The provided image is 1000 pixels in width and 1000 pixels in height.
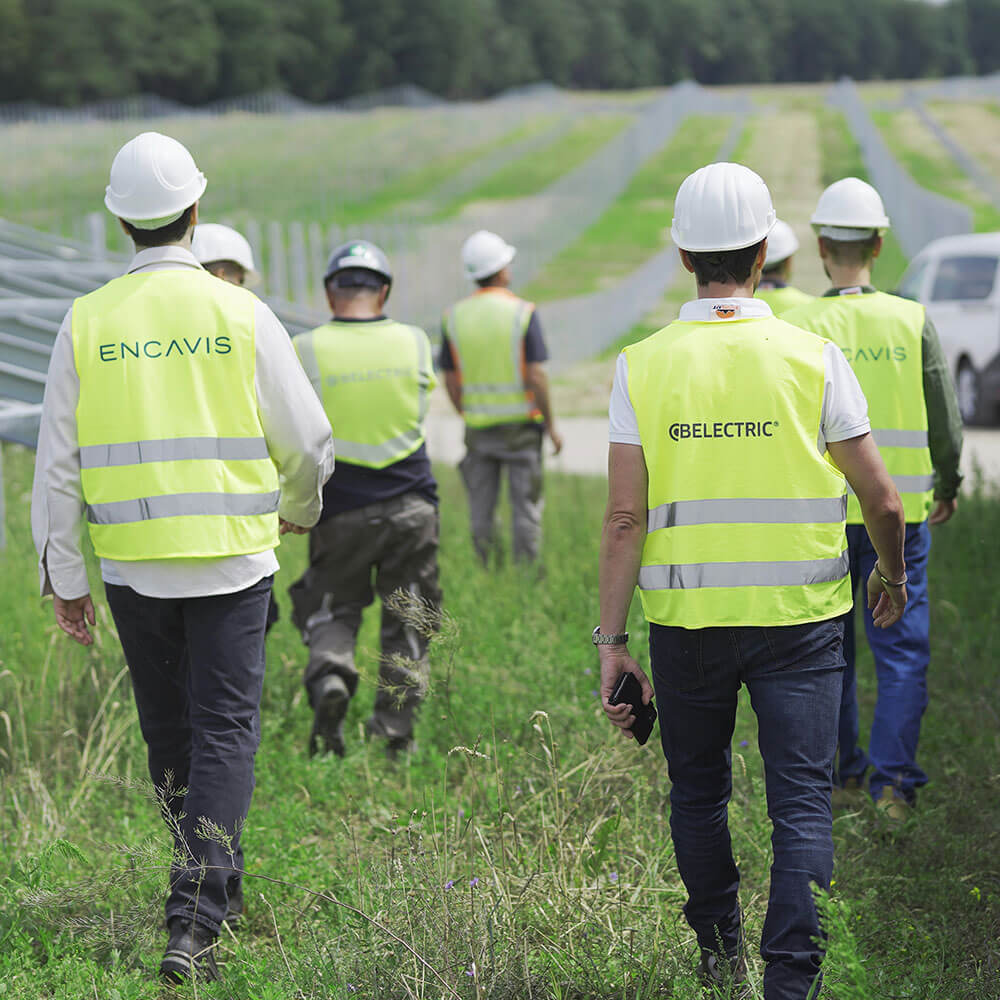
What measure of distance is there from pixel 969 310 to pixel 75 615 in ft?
Answer: 39.7

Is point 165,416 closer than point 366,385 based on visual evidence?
Yes

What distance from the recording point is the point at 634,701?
10.3 ft

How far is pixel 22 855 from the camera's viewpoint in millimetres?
3984

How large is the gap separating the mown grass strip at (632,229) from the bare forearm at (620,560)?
85.5ft

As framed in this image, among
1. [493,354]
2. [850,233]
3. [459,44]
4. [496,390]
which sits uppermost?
[459,44]

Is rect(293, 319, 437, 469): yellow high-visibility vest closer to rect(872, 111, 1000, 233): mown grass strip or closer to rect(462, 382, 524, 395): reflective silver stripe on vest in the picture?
rect(462, 382, 524, 395): reflective silver stripe on vest

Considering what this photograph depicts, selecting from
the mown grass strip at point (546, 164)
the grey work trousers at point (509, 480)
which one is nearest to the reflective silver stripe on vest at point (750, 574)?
the grey work trousers at point (509, 480)

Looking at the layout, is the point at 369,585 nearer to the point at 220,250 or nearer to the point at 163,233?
the point at 220,250

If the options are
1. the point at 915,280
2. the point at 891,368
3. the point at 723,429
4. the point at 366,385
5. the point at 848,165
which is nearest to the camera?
the point at 723,429

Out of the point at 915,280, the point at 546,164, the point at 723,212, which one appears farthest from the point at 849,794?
the point at 546,164

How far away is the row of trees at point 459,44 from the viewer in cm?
7175

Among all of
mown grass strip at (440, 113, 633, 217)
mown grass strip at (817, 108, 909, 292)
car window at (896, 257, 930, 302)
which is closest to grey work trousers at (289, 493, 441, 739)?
car window at (896, 257, 930, 302)

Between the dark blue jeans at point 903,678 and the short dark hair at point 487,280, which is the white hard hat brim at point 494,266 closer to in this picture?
the short dark hair at point 487,280

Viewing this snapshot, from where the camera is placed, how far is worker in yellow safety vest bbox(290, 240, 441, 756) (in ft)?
17.3
